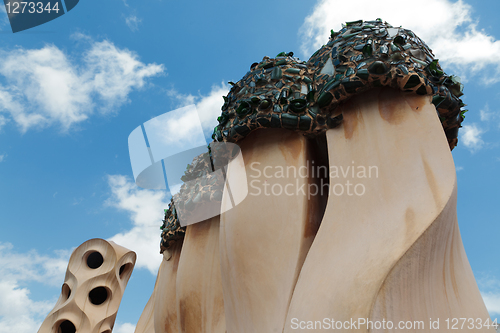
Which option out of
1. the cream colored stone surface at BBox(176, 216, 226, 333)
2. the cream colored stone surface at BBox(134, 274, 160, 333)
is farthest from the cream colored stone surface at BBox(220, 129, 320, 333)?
the cream colored stone surface at BBox(134, 274, 160, 333)

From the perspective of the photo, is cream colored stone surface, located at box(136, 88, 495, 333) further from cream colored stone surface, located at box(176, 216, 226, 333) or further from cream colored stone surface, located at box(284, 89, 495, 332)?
cream colored stone surface, located at box(176, 216, 226, 333)

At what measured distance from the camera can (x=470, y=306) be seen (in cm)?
251

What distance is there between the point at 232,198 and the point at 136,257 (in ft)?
19.9

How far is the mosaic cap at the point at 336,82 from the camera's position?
257 cm

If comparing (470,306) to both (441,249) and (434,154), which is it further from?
(434,154)

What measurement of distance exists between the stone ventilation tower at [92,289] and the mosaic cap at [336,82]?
562 cm

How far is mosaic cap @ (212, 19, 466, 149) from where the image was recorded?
2572mm

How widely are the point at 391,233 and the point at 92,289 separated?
276 inches

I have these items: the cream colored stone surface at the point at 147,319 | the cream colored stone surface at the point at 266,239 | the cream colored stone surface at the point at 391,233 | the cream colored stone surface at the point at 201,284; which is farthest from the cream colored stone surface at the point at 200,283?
the cream colored stone surface at the point at 147,319

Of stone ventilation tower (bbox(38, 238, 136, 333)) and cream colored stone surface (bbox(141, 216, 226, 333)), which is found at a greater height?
stone ventilation tower (bbox(38, 238, 136, 333))

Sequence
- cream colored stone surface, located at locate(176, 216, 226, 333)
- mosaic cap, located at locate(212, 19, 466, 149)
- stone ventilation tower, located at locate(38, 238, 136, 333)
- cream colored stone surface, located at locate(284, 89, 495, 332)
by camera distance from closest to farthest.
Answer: cream colored stone surface, located at locate(284, 89, 495, 332), mosaic cap, located at locate(212, 19, 466, 149), cream colored stone surface, located at locate(176, 216, 226, 333), stone ventilation tower, located at locate(38, 238, 136, 333)

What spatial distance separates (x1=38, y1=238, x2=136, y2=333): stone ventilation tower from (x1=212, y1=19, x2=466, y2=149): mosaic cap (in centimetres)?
562

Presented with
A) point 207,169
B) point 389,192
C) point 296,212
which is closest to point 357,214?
point 389,192

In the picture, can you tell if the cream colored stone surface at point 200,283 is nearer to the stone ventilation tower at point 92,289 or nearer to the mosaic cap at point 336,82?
the mosaic cap at point 336,82
